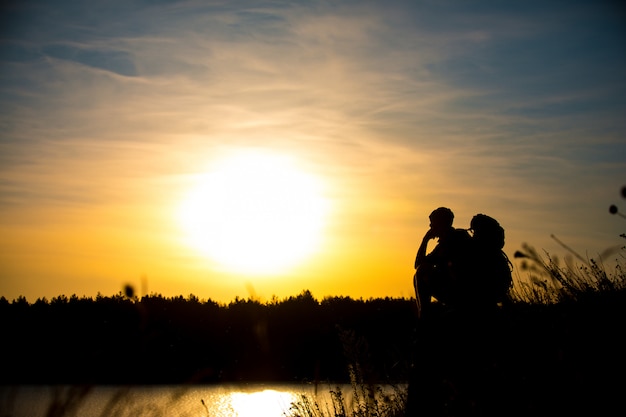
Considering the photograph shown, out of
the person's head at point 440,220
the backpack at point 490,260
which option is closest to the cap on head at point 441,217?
the person's head at point 440,220

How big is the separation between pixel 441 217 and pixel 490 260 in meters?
0.63

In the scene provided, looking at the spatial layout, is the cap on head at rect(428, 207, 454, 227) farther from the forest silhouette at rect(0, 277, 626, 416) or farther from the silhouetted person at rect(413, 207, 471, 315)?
the forest silhouette at rect(0, 277, 626, 416)

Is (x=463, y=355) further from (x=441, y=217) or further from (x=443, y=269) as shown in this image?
(x=441, y=217)

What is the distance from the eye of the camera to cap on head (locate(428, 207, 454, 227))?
19.3 feet

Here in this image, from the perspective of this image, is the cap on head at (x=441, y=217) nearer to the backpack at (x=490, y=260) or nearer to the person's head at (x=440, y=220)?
the person's head at (x=440, y=220)

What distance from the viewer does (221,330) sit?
56344 mm

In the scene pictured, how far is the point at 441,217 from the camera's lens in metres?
5.89

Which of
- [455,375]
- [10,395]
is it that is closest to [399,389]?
[455,375]

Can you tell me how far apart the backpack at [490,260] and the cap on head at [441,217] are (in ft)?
0.73

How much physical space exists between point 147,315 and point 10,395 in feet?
2.66

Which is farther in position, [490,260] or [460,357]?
[490,260]

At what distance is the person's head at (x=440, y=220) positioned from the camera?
587cm

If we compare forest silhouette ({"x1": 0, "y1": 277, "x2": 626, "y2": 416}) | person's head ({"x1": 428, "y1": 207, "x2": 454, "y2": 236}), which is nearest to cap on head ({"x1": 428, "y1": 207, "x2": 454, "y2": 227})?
person's head ({"x1": 428, "y1": 207, "x2": 454, "y2": 236})

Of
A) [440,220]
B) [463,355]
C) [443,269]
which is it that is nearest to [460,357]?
[463,355]
